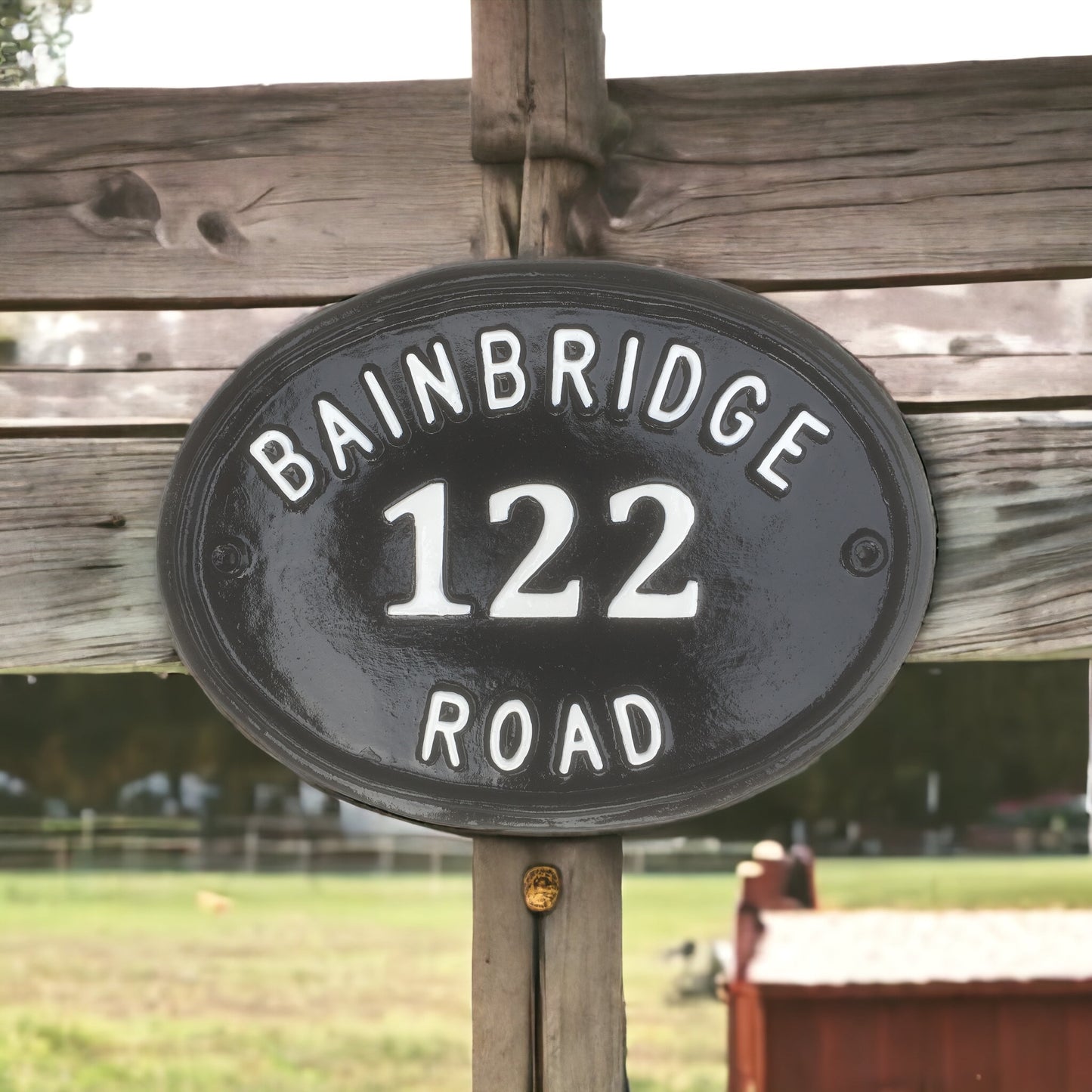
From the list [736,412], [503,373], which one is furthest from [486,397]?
[736,412]

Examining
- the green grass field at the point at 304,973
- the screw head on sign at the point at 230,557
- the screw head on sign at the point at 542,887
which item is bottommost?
the green grass field at the point at 304,973

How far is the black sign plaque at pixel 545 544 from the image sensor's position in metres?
A: 1.47

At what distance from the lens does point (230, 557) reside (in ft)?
5.05

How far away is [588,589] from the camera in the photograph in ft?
4.95

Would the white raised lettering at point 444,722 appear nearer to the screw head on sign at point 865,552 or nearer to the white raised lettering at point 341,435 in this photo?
the white raised lettering at point 341,435

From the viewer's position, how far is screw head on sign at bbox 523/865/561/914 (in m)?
1.53

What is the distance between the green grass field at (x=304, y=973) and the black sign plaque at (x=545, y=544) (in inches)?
200

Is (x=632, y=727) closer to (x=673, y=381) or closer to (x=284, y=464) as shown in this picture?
(x=673, y=381)

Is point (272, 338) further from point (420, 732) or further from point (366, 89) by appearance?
point (420, 732)

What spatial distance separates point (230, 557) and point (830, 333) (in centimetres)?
82

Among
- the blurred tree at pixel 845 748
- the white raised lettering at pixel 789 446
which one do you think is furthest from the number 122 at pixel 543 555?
the blurred tree at pixel 845 748

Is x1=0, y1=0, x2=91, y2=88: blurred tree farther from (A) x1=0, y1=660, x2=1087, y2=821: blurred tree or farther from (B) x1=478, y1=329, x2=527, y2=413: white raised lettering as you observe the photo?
(A) x1=0, y1=660, x2=1087, y2=821: blurred tree

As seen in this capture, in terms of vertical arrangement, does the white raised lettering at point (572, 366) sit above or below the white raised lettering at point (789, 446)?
above

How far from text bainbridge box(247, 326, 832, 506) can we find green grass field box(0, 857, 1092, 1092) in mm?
5230
